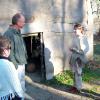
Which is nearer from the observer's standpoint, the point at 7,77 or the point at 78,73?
the point at 7,77

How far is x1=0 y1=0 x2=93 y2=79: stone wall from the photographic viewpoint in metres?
9.62

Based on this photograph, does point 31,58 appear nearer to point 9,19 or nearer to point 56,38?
point 56,38

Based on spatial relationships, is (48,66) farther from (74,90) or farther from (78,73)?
(78,73)

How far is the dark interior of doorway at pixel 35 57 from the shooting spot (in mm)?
10664

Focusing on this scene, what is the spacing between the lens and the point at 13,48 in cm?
732

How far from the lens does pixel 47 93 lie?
30.2 ft

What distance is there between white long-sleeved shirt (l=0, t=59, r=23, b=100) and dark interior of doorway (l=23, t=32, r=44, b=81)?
556 centimetres

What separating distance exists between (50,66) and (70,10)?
1.85m

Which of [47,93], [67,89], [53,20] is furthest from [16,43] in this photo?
[53,20]

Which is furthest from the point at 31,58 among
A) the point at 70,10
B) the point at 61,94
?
the point at 61,94

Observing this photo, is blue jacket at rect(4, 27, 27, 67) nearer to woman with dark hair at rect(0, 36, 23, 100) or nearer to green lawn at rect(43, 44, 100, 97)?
woman with dark hair at rect(0, 36, 23, 100)

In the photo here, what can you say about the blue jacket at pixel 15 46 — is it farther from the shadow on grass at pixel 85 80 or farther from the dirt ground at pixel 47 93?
the shadow on grass at pixel 85 80

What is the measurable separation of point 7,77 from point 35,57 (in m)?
6.67

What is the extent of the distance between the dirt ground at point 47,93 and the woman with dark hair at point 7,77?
3.86 m
